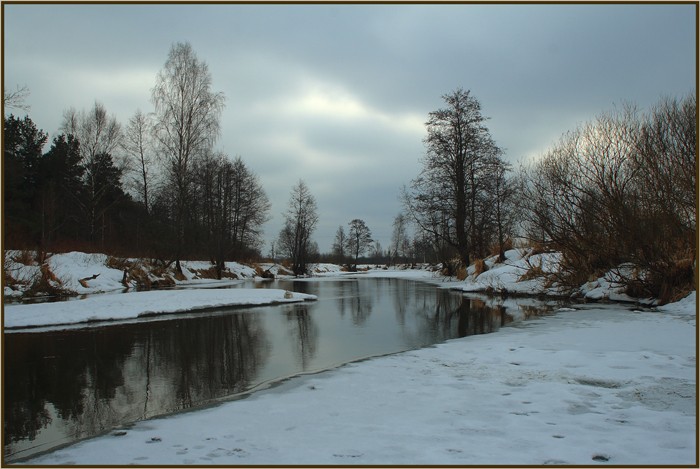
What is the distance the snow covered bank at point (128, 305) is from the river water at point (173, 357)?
1143mm

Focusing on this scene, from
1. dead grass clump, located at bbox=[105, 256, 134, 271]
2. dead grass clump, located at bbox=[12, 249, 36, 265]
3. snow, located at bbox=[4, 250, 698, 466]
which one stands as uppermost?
dead grass clump, located at bbox=[12, 249, 36, 265]

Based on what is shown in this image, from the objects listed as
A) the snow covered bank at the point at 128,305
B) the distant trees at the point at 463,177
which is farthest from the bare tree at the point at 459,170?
the snow covered bank at the point at 128,305

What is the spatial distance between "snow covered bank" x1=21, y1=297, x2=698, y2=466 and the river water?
0.85 meters

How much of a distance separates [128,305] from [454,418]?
12934 millimetres

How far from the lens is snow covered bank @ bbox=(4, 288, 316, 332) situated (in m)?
12.0

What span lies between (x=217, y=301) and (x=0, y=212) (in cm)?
1138

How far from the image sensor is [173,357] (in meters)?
8.01

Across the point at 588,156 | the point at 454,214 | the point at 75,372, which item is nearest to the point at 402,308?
the point at 588,156

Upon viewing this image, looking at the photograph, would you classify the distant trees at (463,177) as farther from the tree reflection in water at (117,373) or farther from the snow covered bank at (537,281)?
the tree reflection in water at (117,373)

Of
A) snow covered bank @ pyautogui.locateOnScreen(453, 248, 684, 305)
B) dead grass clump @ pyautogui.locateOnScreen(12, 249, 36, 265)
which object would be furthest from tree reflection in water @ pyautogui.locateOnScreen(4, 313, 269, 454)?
snow covered bank @ pyautogui.locateOnScreen(453, 248, 684, 305)

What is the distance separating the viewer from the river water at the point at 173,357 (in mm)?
5012

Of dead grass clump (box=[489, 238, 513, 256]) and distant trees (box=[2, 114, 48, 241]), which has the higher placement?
distant trees (box=[2, 114, 48, 241])

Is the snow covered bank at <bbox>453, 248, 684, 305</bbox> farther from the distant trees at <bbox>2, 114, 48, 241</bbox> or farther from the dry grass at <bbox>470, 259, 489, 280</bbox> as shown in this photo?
the distant trees at <bbox>2, 114, 48, 241</bbox>

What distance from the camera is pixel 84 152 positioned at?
37781 mm
